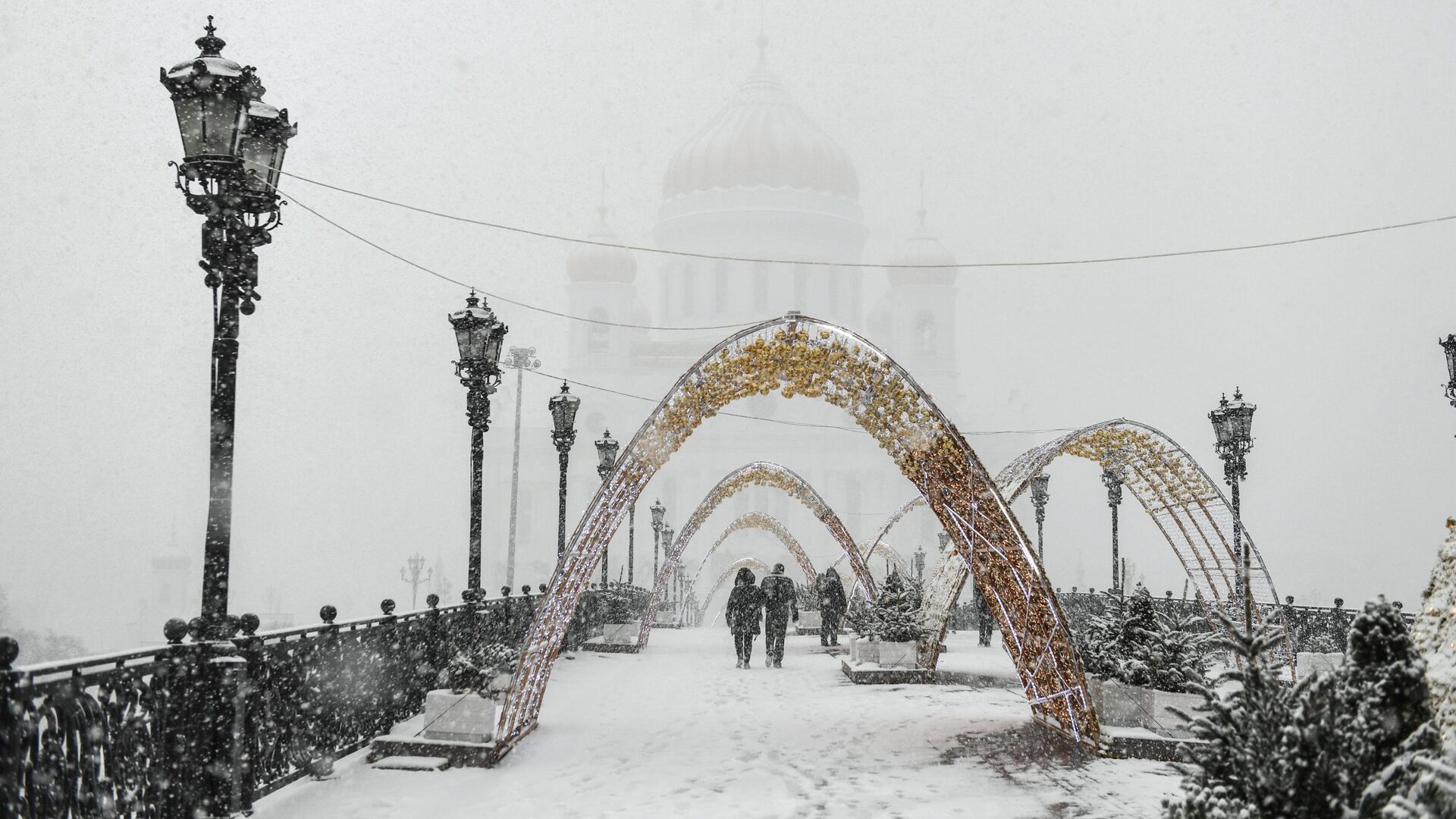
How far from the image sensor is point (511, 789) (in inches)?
289

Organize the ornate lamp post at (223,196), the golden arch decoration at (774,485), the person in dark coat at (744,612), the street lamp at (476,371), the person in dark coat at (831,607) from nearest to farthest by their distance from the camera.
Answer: the ornate lamp post at (223,196) → the street lamp at (476,371) → the person in dark coat at (744,612) → the person in dark coat at (831,607) → the golden arch decoration at (774,485)

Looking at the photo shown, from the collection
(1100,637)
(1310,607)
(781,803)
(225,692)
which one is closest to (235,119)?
(225,692)

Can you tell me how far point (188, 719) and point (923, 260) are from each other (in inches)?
2468

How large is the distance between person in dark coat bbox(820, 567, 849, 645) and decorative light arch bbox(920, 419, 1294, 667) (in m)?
3.46

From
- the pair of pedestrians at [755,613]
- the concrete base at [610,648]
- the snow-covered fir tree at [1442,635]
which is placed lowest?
the concrete base at [610,648]

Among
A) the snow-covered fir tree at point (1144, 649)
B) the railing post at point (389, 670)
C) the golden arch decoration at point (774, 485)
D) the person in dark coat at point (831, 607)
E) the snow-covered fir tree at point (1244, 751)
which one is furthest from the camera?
the golden arch decoration at point (774, 485)

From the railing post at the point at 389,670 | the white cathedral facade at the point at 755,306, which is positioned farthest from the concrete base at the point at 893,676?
the white cathedral facade at the point at 755,306

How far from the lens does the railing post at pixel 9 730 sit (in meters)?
4.43

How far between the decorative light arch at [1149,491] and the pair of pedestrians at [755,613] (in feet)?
6.84

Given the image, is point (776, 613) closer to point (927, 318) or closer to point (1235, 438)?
point (1235, 438)

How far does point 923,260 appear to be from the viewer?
65750mm

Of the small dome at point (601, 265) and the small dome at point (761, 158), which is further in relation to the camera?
the small dome at point (761, 158)

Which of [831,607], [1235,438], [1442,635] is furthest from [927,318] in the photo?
[1442,635]

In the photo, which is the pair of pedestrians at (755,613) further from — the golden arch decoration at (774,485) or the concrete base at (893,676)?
the golden arch decoration at (774,485)
